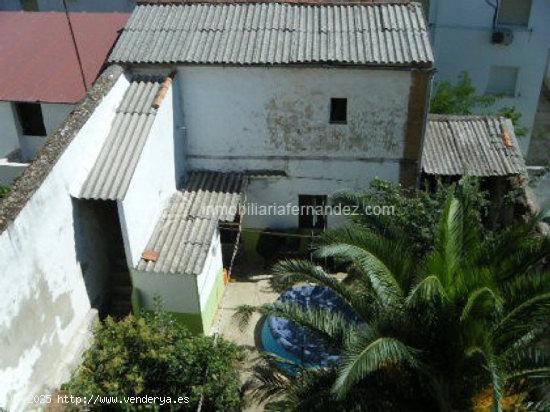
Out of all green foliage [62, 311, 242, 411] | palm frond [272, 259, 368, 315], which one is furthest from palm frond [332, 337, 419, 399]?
green foliage [62, 311, 242, 411]

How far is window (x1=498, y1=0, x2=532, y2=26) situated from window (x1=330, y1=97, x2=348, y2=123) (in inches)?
402

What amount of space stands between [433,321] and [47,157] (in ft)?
26.9

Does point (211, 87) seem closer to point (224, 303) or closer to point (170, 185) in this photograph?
point (170, 185)

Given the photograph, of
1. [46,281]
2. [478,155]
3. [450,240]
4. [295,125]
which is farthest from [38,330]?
[478,155]

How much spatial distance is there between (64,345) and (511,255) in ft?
31.3

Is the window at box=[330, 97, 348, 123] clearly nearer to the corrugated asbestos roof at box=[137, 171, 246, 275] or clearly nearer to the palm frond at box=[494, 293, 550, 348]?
the corrugated asbestos roof at box=[137, 171, 246, 275]

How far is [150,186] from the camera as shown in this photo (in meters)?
14.0

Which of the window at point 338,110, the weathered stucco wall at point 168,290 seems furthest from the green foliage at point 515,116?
the weathered stucco wall at point 168,290

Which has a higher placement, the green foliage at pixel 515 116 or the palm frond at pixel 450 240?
the palm frond at pixel 450 240

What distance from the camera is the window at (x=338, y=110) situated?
15453 millimetres

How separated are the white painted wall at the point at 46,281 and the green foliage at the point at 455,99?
12.8m

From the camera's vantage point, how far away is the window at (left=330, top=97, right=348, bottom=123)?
15.5 m

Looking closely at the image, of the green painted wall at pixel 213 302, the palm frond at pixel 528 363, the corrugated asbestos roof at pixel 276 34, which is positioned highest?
the corrugated asbestos roof at pixel 276 34

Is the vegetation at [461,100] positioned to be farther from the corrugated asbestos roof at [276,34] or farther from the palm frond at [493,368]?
the palm frond at [493,368]
